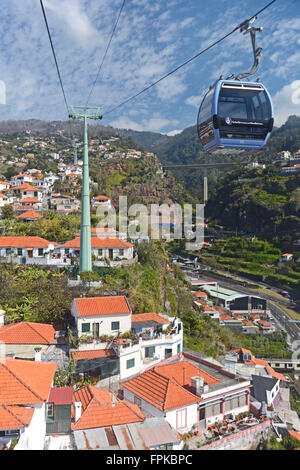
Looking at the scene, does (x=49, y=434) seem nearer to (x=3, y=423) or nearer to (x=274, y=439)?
(x=3, y=423)

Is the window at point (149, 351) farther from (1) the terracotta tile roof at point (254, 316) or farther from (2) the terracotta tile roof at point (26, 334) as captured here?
(1) the terracotta tile roof at point (254, 316)

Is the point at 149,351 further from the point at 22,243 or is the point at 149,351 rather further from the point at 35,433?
the point at 22,243

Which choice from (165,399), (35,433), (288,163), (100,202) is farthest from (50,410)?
(288,163)

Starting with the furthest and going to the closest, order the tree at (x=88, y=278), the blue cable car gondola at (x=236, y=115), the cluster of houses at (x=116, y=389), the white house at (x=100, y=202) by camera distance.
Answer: the white house at (x=100, y=202) < the tree at (x=88, y=278) < the cluster of houses at (x=116, y=389) < the blue cable car gondola at (x=236, y=115)

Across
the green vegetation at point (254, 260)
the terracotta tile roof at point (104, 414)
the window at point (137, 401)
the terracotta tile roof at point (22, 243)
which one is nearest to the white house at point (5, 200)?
the terracotta tile roof at point (22, 243)

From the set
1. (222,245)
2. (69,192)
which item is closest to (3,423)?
(69,192)

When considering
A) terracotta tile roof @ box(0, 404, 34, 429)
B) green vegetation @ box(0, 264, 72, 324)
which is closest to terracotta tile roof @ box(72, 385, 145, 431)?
terracotta tile roof @ box(0, 404, 34, 429)
